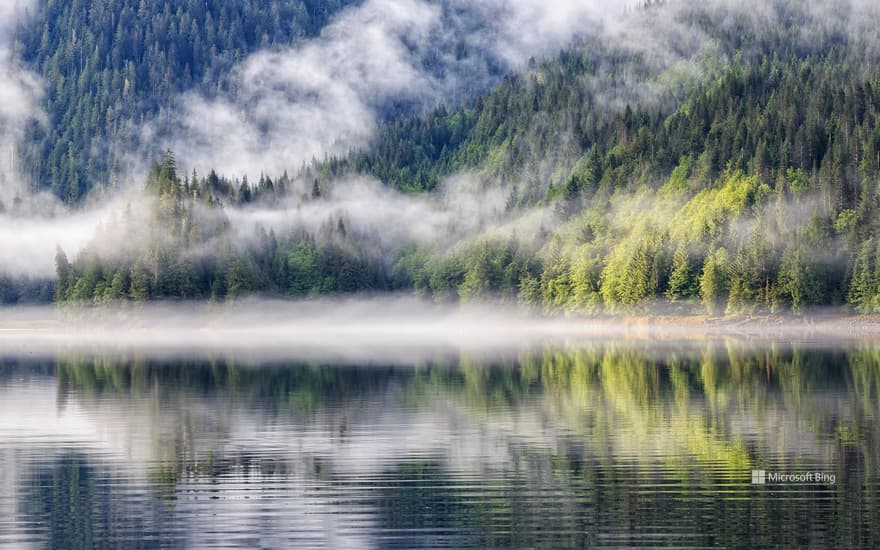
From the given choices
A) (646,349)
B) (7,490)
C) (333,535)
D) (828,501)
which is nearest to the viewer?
(333,535)

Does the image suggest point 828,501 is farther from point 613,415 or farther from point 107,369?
point 107,369

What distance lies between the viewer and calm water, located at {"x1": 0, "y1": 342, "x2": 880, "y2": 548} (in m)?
36.9

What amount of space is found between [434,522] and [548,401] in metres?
32.5

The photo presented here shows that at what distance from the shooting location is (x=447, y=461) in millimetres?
48594

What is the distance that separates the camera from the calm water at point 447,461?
3691cm

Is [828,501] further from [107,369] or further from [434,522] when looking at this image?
[107,369]

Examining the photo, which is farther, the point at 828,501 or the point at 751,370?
the point at 751,370

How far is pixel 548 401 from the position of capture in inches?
2749

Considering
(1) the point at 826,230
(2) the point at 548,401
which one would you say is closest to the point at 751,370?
(2) the point at 548,401

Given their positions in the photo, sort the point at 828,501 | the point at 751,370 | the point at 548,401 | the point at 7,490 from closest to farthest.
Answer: the point at 828,501, the point at 7,490, the point at 548,401, the point at 751,370

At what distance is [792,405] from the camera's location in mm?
64750

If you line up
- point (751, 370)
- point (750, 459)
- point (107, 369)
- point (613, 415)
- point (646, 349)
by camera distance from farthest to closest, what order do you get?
point (646, 349), point (107, 369), point (751, 370), point (613, 415), point (750, 459)

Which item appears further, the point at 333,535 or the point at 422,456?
the point at 422,456

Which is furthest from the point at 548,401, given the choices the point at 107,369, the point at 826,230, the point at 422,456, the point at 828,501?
the point at 826,230
